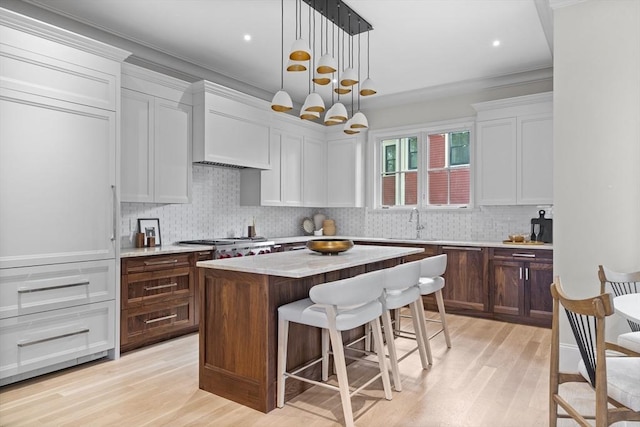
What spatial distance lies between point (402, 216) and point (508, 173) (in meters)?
1.65

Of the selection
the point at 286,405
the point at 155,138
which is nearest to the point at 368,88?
the point at 155,138

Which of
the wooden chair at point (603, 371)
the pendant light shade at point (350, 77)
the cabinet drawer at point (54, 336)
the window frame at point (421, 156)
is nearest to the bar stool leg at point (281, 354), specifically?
the wooden chair at point (603, 371)

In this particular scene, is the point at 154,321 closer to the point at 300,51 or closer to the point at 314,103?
the point at 314,103

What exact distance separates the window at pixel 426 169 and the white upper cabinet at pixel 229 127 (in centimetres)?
199

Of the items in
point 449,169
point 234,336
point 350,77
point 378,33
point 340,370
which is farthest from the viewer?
point 449,169

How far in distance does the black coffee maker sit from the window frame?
0.87 meters

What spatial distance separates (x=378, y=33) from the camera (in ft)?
13.8

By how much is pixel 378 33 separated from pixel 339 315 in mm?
2911

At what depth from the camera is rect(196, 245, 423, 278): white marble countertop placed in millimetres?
2605

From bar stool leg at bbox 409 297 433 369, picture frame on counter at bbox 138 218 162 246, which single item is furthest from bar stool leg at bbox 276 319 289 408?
picture frame on counter at bbox 138 218 162 246

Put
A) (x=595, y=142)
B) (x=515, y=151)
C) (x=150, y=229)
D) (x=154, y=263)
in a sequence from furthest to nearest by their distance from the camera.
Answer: (x=515, y=151)
(x=150, y=229)
(x=154, y=263)
(x=595, y=142)

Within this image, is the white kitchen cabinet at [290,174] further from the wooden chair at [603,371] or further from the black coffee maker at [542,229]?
the wooden chair at [603,371]

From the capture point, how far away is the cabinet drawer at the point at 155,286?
3.70 meters

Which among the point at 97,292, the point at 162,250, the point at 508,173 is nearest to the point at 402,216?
the point at 508,173
